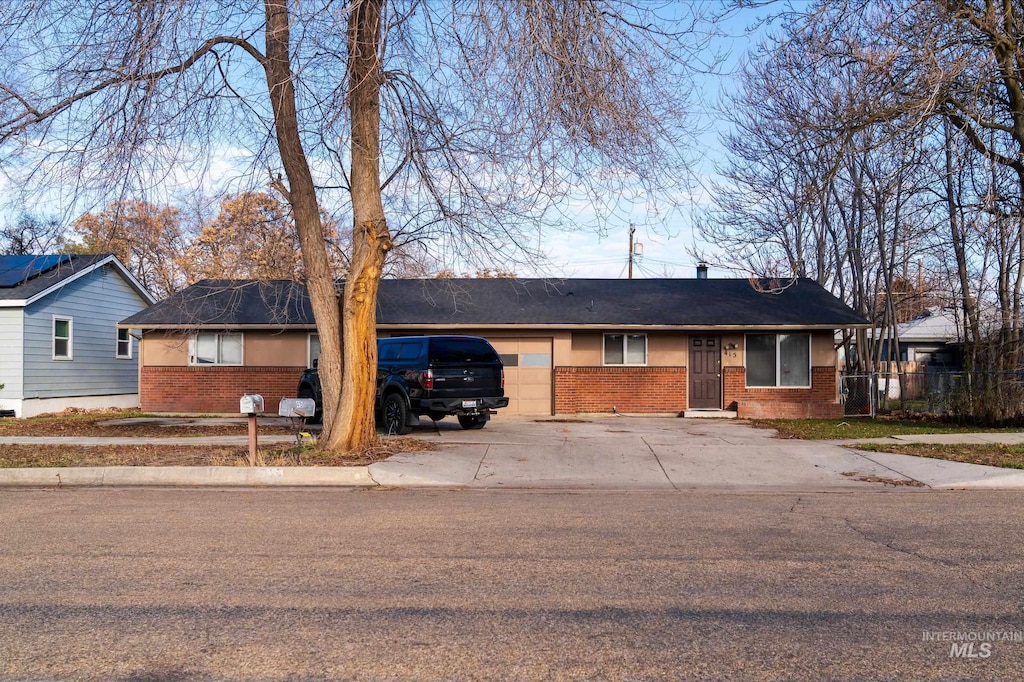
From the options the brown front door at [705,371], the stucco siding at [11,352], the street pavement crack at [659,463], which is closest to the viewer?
the street pavement crack at [659,463]

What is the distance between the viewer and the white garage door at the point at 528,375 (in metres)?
23.1

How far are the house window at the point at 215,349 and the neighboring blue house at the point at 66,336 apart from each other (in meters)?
3.69

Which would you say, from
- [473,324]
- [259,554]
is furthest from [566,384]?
[259,554]

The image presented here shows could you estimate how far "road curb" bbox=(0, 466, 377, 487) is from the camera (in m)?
11.3

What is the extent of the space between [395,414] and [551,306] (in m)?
8.39

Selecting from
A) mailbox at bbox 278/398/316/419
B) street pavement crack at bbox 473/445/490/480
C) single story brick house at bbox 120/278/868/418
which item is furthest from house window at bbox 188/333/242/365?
mailbox at bbox 278/398/316/419

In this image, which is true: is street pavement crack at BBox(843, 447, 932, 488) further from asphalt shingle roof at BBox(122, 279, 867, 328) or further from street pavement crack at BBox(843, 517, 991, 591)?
asphalt shingle roof at BBox(122, 279, 867, 328)

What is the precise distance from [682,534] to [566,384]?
50.6 ft

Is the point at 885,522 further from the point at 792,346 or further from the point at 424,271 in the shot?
the point at 792,346

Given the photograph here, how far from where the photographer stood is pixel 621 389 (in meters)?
23.1

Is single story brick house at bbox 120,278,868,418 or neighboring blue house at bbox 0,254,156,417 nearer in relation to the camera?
single story brick house at bbox 120,278,868,418

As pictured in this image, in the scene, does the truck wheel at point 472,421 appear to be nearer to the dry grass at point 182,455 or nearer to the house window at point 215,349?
the dry grass at point 182,455

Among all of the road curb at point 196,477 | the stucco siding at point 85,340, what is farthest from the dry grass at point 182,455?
the stucco siding at point 85,340

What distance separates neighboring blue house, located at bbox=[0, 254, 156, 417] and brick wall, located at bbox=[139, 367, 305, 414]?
3.07 m
